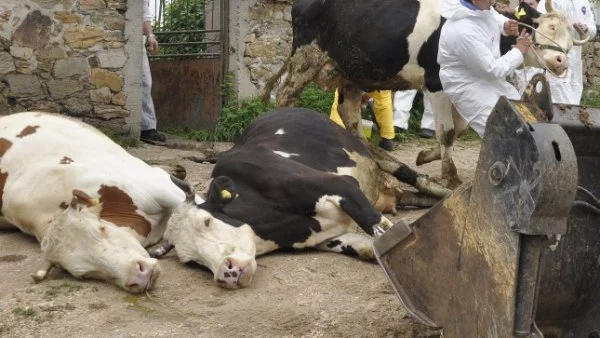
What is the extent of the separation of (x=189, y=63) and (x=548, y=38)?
16.7 ft

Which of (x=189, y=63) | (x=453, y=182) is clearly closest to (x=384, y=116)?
(x=189, y=63)

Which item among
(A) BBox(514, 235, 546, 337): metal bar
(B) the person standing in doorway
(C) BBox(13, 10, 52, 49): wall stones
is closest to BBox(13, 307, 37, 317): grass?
(A) BBox(514, 235, 546, 337): metal bar

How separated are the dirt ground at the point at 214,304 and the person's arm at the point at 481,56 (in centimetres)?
192

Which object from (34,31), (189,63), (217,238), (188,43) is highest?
(34,31)

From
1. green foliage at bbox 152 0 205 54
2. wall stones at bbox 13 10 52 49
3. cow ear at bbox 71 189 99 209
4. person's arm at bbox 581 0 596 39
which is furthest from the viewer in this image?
green foliage at bbox 152 0 205 54

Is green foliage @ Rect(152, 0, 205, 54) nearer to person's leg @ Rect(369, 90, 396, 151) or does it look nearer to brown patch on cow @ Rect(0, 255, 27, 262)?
person's leg @ Rect(369, 90, 396, 151)

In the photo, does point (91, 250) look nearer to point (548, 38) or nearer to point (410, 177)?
point (410, 177)

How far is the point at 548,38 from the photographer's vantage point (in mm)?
7172

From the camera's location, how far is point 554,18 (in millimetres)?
7340

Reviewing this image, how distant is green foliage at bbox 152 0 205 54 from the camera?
11289mm

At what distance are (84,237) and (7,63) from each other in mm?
5076

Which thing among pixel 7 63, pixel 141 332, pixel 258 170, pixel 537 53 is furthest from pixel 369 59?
pixel 141 332

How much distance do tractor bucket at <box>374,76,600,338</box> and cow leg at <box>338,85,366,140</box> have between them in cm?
527

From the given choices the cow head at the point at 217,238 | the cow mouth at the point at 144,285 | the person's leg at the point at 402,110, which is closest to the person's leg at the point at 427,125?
the person's leg at the point at 402,110
